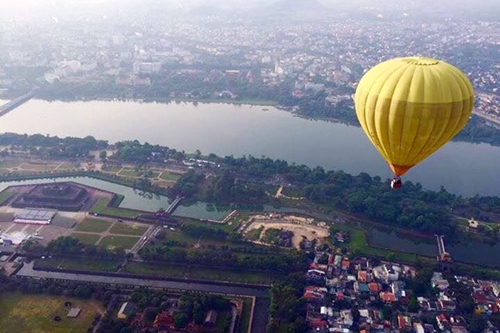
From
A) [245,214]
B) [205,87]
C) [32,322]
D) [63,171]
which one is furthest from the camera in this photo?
[205,87]

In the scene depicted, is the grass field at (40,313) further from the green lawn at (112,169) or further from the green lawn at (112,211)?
the green lawn at (112,169)

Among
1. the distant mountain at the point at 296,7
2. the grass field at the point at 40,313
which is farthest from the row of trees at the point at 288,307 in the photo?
the distant mountain at the point at 296,7

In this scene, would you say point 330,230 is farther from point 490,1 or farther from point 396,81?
point 490,1

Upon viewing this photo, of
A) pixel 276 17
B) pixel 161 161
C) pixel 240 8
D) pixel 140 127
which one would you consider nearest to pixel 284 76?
pixel 140 127

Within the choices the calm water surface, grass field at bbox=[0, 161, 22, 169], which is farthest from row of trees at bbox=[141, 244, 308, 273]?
grass field at bbox=[0, 161, 22, 169]

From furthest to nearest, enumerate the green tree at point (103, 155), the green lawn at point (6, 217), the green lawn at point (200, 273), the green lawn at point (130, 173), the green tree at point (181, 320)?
1. the green tree at point (103, 155)
2. the green lawn at point (130, 173)
3. the green lawn at point (6, 217)
4. the green lawn at point (200, 273)
5. the green tree at point (181, 320)

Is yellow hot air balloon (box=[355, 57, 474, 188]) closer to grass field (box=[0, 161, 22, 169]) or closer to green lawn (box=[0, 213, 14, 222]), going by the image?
green lawn (box=[0, 213, 14, 222])
